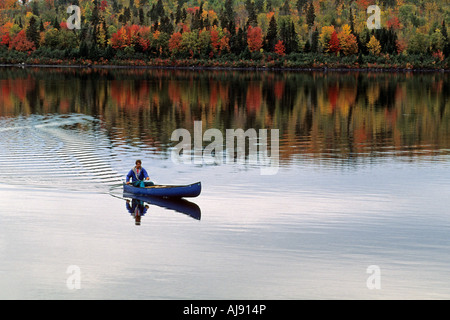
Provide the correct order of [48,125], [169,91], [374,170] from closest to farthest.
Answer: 1. [374,170]
2. [48,125]
3. [169,91]

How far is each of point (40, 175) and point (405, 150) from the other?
26.1 meters

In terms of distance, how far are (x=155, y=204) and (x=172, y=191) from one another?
3.34 ft

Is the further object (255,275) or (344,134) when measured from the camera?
(344,134)

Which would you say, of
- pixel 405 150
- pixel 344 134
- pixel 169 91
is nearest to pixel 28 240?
pixel 405 150

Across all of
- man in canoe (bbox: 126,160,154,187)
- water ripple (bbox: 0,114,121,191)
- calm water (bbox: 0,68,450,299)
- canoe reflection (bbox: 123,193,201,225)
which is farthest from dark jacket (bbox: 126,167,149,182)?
water ripple (bbox: 0,114,121,191)

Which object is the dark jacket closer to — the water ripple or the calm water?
the calm water

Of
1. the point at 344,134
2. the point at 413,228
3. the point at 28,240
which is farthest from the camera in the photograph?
the point at 344,134

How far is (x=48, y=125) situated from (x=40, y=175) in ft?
95.6

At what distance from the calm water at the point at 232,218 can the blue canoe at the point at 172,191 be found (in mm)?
596

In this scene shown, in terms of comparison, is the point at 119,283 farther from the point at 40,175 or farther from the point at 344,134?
the point at 344,134

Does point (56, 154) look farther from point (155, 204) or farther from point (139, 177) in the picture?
point (155, 204)

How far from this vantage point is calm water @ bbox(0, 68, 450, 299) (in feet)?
84.3

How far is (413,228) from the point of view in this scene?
32438 mm

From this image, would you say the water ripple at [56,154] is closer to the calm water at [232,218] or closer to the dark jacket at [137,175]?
the calm water at [232,218]
